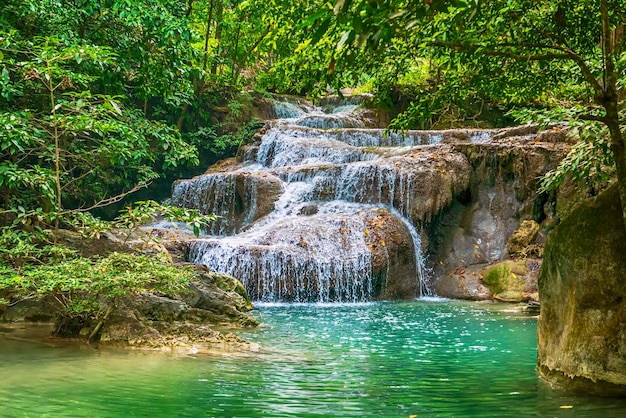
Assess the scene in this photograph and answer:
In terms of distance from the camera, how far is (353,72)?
6152 mm

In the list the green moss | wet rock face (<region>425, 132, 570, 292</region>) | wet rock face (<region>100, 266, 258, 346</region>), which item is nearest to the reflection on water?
wet rock face (<region>100, 266, 258, 346</region>)

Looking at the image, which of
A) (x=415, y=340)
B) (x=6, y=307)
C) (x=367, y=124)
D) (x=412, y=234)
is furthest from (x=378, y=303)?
(x=367, y=124)

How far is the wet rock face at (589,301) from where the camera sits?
17.4 ft

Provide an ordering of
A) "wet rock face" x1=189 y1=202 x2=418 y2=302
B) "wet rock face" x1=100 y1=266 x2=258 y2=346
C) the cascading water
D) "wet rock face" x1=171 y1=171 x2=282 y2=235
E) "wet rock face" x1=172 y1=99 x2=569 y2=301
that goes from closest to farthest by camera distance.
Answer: "wet rock face" x1=100 y1=266 x2=258 y2=346 → "wet rock face" x1=189 y1=202 x2=418 y2=302 → the cascading water → "wet rock face" x1=172 y1=99 x2=569 y2=301 → "wet rock face" x1=171 y1=171 x2=282 y2=235

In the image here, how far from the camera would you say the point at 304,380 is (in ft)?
19.7

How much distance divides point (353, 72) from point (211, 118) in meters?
20.2

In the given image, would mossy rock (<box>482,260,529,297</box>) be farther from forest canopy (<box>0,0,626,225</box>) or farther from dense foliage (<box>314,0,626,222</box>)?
dense foliage (<box>314,0,626,222</box>)

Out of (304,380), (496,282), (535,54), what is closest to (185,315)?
(304,380)

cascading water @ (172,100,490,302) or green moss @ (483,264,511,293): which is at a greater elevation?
cascading water @ (172,100,490,302)

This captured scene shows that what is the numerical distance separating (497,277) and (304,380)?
10.4 meters

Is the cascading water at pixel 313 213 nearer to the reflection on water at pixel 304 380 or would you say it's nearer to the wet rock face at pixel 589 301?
the reflection on water at pixel 304 380

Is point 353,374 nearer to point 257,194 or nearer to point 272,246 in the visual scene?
point 272,246

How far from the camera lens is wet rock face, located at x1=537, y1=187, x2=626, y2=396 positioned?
5312 millimetres

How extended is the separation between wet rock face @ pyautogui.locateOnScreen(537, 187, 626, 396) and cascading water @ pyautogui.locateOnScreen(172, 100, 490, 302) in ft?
30.5
